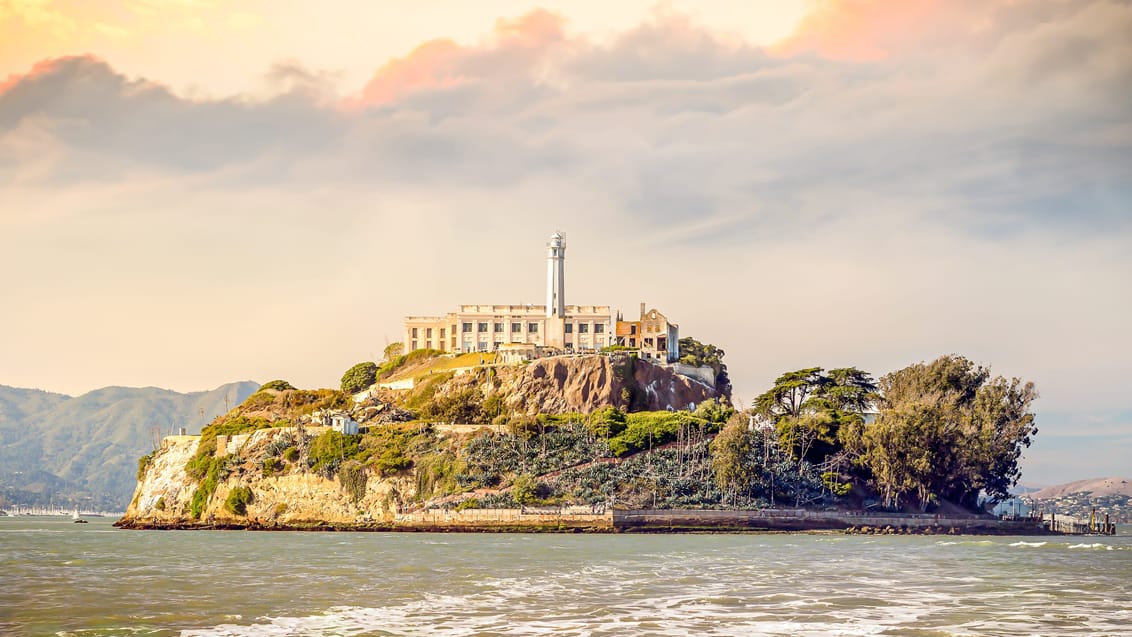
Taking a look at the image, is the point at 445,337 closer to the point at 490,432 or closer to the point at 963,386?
the point at 490,432

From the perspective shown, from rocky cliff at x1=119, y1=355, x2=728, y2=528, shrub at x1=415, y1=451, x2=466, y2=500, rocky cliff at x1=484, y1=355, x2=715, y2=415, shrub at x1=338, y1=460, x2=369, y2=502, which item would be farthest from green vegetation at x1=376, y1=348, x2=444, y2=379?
shrub at x1=415, y1=451, x2=466, y2=500

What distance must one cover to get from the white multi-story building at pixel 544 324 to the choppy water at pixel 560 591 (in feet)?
262

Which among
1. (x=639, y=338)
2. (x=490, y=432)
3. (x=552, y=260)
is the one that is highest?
(x=552, y=260)

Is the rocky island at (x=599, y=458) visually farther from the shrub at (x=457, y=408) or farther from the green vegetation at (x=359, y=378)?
the green vegetation at (x=359, y=378)

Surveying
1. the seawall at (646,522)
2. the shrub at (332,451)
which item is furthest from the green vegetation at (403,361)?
the seawall at (646,522)

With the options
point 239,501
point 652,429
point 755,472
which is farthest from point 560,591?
point 239,501

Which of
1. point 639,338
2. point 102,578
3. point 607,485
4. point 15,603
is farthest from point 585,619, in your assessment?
point 639,338

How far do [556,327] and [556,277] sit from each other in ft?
22.2

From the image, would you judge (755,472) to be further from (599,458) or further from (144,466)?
(144,466)

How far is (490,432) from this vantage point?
136 meters

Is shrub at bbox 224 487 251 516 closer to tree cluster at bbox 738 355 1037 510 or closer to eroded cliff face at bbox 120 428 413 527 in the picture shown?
eroded cliff face at bbox 120 428 413 527

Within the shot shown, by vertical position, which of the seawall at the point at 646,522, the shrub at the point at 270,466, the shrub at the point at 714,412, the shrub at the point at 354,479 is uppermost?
the shrub at the point at 714,412

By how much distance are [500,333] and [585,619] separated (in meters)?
130

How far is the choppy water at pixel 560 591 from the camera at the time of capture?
136 ft
